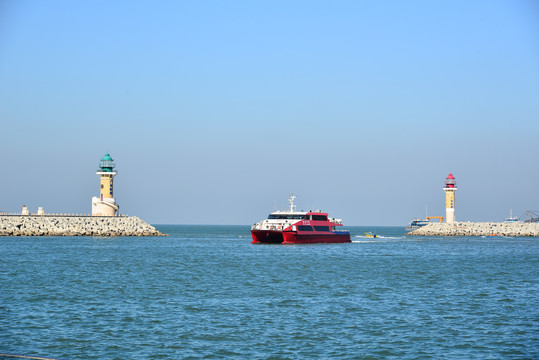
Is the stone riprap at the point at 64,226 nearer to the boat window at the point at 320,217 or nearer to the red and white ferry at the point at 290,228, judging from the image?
the red and white ferry at the point at 290,228

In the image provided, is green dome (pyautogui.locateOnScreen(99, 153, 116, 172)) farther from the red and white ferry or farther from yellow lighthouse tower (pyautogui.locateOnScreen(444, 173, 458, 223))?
yellow lighthouse tower (pyautogui.locateOnScreen(444, 173, 458, 223))

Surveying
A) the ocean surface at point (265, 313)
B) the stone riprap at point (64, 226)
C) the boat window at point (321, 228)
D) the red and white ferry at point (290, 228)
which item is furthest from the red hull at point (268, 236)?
the ocean surface at point (265, 313)

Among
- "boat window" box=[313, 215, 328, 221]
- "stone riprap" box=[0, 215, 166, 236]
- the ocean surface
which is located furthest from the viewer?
"stone riprap" box=[0, 215, 166, 236]

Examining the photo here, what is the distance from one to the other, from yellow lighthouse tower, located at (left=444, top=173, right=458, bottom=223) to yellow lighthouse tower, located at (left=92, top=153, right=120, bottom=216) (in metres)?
70.7

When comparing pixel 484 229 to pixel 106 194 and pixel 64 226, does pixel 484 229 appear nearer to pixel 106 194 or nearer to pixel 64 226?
pixel 106 194

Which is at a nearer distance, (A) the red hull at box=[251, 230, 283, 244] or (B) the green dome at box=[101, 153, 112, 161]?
(A) the red hull at box=[251, 230, 283, 244]

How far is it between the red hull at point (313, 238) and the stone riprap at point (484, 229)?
176 ft

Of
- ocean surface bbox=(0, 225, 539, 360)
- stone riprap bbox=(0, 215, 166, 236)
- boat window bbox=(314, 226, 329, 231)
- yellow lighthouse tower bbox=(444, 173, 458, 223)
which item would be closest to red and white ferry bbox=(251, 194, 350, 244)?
boat window bbox=(314, 226, 329, 231)

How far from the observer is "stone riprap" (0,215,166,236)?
105500 mm

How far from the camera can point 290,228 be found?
289 feet

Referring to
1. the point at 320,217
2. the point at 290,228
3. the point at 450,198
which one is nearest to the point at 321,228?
the point at 320,217

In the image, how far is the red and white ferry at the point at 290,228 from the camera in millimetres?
88250

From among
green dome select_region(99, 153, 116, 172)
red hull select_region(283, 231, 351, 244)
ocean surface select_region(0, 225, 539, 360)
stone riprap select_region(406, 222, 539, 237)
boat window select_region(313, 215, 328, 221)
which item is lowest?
ocean surface select_region(0, 225, 539, 360)

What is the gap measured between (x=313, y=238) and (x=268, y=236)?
23.7ft
